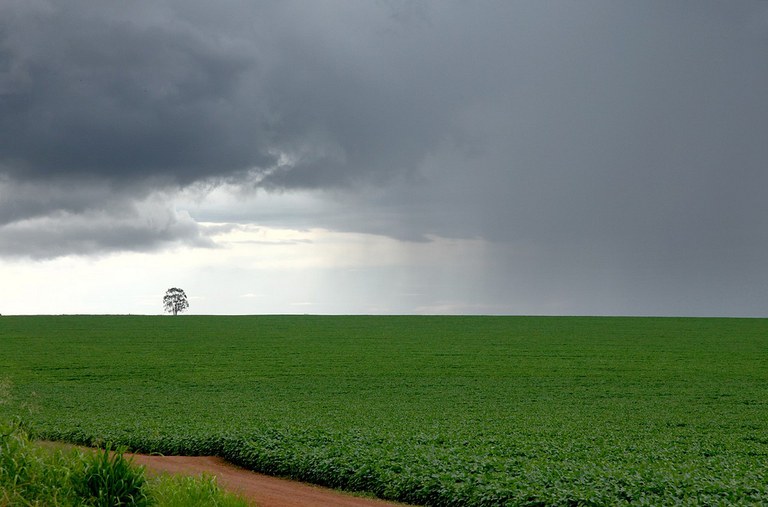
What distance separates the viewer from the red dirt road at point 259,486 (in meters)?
15.2

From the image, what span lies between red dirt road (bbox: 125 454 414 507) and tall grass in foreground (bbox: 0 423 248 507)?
0.60 metres

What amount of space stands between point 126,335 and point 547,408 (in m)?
52.6

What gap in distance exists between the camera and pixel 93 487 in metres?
13.4

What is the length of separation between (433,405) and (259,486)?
1853 centimetres

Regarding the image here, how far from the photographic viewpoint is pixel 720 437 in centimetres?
2620

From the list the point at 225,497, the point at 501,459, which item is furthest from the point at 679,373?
the point at 225,497

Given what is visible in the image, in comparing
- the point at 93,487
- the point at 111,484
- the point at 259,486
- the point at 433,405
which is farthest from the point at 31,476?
the point at 433,405

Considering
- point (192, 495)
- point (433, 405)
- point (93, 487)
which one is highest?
point (93, 487)

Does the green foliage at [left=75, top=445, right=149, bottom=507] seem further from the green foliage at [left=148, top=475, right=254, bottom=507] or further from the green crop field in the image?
the green crop field

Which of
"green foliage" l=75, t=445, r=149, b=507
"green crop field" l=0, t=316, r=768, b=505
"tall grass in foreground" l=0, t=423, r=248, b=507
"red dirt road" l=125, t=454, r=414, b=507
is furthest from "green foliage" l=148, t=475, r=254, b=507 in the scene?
"green crop field" l=0, t=316, r=768, b=505

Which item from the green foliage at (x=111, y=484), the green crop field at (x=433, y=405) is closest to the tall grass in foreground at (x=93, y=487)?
the green foliage at (x=111, y=484)

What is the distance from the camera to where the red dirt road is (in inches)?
600

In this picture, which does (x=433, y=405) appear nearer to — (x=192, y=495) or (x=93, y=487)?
(x=192, y=495)

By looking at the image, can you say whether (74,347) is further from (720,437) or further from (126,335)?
(720,437)
